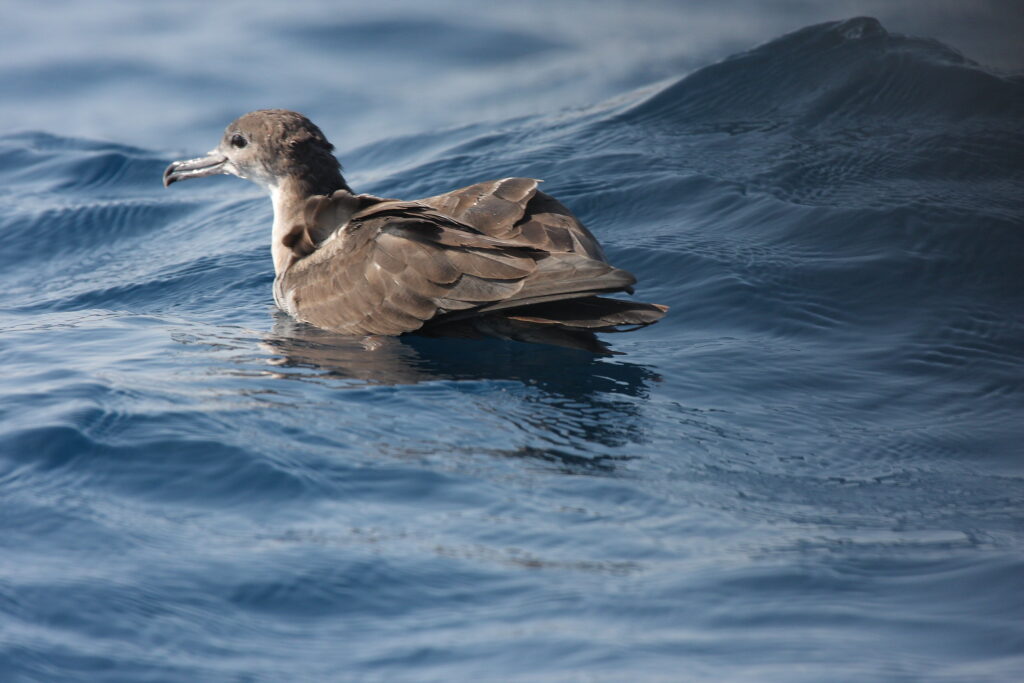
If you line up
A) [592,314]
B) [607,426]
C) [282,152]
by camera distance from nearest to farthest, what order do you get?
[607,426] → [592,314] → [282,152]

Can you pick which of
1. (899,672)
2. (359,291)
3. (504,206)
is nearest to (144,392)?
(359,291)

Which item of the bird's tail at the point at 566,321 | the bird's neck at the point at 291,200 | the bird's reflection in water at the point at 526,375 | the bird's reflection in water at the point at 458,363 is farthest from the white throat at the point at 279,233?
the bird's tail at the point at 566,321

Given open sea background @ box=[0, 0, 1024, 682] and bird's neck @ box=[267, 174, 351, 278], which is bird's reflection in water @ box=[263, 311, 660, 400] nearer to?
open sea background @ box=[0, 0, 1024, 682]

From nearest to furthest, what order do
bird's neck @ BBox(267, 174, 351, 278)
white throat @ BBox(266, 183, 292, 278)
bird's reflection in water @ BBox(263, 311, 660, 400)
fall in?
bird's reflection in water @ BBox(263, 311, 660, 400) → white throat @ BBox(266, 183, 292, 278) → bird's neck @ BBox(267, 174, 351, 278)

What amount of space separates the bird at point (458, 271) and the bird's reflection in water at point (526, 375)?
0.28ft

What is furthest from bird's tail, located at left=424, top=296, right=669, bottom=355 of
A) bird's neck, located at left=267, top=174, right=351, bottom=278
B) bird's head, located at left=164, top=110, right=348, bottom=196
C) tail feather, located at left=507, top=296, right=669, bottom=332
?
bird's head, located at left=164, top=110, right=348, bottom=196

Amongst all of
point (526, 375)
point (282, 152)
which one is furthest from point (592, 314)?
point (282, 152)

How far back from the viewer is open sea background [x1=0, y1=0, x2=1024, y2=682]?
3.53m

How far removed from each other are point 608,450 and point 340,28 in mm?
10546

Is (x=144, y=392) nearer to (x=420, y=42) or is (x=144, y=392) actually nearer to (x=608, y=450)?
(x=608, y=450)

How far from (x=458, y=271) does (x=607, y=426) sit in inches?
47.4

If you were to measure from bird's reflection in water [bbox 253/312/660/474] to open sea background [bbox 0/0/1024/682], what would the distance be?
0.8 inches

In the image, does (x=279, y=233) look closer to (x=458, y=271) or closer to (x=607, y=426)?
(x=458, y=271)

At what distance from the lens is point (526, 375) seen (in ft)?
17.9
